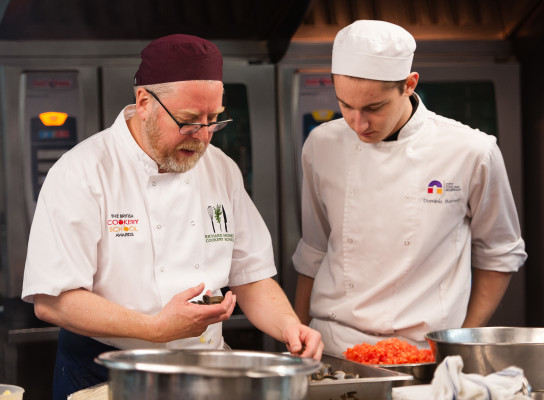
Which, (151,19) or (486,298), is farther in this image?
(151,19)

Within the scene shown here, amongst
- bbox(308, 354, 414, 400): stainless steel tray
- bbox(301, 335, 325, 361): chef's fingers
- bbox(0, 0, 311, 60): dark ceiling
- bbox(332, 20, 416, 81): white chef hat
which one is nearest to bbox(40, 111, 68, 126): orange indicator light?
bbox(0, 0, 311, 60): dark ceiling

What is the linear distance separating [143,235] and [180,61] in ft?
1.38

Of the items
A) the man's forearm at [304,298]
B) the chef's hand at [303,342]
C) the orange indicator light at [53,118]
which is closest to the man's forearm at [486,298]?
the man's forearm at [304,298]

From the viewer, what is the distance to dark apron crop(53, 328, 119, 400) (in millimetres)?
1930

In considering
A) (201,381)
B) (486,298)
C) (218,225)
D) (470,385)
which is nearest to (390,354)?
(470,385)

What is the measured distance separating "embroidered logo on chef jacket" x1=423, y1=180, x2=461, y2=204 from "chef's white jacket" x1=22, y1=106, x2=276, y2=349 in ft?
1.89

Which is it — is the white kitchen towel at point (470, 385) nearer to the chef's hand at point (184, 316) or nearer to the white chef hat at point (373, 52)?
the chef's hand at point (184, 316)

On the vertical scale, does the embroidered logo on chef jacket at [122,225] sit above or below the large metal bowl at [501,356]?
above

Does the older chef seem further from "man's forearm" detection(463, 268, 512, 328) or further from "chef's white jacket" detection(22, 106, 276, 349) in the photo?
"chef's white jacket" detection(22, 106, 276, 349)

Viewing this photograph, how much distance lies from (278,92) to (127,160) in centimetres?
118

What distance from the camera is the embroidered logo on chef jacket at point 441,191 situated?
7.39ft

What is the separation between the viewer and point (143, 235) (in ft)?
6.28

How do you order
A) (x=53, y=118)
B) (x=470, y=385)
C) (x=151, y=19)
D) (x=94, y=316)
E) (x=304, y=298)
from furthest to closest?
1. (x=151, y=19)
2. (x=53, y=118)
3. (x=304, y=298)
4. (x=94, y=316)
5. (x=470, y=385)

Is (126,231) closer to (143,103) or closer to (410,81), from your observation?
(143,103)
